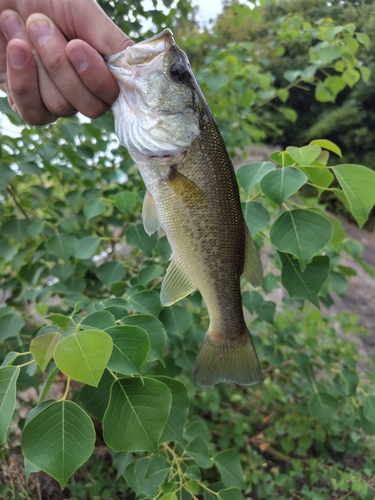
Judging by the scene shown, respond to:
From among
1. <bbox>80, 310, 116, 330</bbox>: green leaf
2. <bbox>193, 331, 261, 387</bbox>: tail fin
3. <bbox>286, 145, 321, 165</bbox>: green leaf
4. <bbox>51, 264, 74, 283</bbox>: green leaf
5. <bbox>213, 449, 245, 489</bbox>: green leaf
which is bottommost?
<bbox>213, 449, 245, 489</bbox>: green leaf

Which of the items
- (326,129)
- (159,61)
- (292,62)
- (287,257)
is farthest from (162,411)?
(326,129)

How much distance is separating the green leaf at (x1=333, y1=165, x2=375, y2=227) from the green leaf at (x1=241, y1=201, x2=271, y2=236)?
22 cm

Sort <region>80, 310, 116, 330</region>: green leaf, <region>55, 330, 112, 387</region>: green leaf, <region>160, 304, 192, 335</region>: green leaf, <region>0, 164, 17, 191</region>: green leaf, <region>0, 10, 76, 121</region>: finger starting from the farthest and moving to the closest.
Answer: <region>0, 164, 17, 191</region>: green leaf < <region>160, 304, 192, 335</region>: green leaf < <region>0, 10, 76, 121</region>: finger < <region>80, 310, 116, 330</region>: green leaf < <region>55, 330, 112, 387</region>: green leaf

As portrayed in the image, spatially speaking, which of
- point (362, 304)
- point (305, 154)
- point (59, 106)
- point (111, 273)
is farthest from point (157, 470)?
point (362, 304)

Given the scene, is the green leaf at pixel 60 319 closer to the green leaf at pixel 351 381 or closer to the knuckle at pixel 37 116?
the knuckle at pixel 37 116

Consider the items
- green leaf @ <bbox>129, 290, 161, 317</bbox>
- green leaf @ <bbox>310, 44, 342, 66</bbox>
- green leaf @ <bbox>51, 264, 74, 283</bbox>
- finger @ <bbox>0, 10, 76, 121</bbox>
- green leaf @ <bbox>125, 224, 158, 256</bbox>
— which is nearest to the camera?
finger @ <bbox>0, 10, 76, 121</bbox>

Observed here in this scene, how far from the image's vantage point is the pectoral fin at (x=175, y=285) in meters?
1.03

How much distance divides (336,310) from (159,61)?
434cm

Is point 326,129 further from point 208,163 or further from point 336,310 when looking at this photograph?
point 208,163

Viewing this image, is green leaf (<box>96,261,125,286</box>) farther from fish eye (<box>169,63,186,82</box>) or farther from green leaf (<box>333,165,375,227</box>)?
green leaf (<box>333,165,375,227</box>)

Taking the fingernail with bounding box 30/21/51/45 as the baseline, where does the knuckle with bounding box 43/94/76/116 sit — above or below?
below

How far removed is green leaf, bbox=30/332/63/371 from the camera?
739 millimetres

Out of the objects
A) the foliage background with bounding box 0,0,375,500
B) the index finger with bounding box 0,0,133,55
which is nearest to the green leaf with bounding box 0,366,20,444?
the foliage background with bounding box 0,0,375,500

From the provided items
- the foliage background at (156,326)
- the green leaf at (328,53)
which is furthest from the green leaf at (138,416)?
the green leaf at (328,53)
